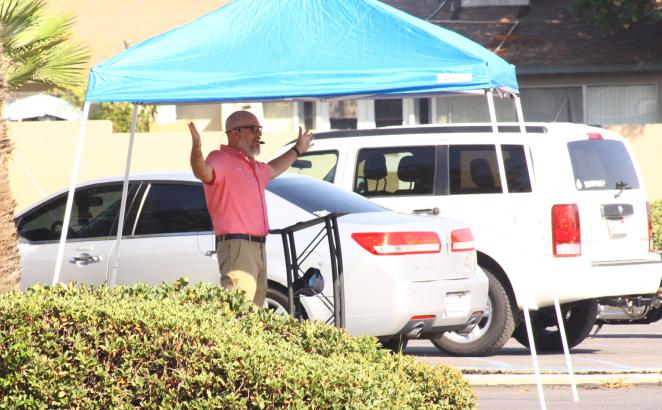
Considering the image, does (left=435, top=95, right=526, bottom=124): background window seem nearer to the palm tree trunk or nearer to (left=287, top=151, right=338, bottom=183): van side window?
(left=287, top=151, right=338, bottom=183): van side window

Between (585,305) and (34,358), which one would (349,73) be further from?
(585,305)

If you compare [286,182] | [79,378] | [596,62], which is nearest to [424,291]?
[286,182]

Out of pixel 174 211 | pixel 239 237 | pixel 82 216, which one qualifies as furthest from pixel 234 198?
pixel 82 216

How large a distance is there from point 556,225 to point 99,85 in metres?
4.85

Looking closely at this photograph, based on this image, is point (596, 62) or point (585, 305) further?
point (596, 62)

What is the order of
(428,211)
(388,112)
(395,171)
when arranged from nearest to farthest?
1. (428,211)
2. (395,171)
3. (388,112)

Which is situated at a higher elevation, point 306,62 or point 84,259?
point 306,62

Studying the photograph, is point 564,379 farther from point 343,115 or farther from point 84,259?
point 343,115

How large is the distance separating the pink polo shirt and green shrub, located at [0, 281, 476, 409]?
2171mm

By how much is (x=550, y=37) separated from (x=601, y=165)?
46.2 feet

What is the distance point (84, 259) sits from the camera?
10.7 meters

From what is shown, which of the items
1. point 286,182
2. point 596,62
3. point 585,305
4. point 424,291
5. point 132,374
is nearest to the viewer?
point 132,374

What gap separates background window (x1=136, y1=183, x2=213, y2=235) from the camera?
414 inches

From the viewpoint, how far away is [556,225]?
11.5m
